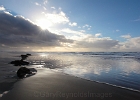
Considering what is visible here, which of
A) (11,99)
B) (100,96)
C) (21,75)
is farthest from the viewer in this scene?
(21,75)

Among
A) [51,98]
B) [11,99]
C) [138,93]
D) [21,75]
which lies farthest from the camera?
[21,75]

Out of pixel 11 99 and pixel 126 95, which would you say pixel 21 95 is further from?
pixel 126 95

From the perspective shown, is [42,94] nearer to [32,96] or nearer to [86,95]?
[32,96]

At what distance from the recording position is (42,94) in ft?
22.0

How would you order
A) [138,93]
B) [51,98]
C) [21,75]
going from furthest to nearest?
1. [21,75]
2. [138,93]
3. [51,98]

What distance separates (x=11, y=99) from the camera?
5832 mm

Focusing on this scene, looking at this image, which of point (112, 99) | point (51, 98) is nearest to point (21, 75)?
point (51, 98)

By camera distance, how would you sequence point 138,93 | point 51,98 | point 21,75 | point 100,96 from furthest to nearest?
point 21,75 < point 138,93 < point 100,96 < point 51,98

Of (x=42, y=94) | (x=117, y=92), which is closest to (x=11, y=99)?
(x=42, y=94)

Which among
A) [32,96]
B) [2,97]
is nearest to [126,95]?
[32,96]

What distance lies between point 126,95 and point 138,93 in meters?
1.06

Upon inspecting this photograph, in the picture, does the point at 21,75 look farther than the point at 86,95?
Yes

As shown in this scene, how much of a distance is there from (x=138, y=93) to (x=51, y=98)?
572 cm

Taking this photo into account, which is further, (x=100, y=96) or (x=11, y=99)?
(x=100, y=96)
